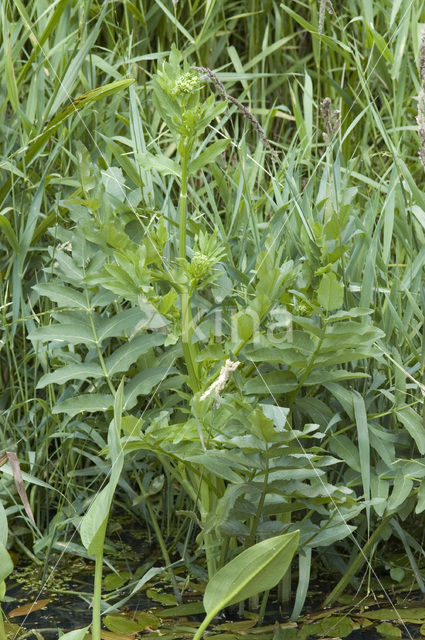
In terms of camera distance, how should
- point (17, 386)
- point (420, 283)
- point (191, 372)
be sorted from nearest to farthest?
1. point (191, 372)
2. point (420, 283)
3. point (17, 386)

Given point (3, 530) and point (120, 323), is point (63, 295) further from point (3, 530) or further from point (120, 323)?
point (3, 530)

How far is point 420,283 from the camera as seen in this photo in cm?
146

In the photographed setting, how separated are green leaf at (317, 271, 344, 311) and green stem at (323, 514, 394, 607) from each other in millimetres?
331

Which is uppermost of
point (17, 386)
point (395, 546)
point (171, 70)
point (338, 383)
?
point (171, 70)

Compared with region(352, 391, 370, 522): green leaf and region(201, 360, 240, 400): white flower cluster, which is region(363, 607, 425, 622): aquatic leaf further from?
region(201, 360, 240, 400): white flower cluster

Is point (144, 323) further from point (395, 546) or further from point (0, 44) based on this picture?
point (0, 44)

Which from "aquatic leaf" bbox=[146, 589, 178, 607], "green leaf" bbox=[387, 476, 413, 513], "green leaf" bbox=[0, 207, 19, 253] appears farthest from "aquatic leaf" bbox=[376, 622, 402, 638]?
"green leaf" bbox=[0, 207, 19, 253]

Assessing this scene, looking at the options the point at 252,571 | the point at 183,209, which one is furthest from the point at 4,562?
the point at 183,209

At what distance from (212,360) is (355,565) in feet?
1.26

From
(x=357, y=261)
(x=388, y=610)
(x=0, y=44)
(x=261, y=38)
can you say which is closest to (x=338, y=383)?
(x=357, y=261)

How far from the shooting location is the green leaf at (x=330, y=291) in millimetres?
1168

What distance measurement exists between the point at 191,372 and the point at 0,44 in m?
1.02

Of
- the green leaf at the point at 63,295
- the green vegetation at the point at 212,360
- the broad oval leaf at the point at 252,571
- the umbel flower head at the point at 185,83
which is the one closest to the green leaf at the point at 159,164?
the green vegetation at the point at 212,360

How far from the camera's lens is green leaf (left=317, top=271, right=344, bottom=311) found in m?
1.17
